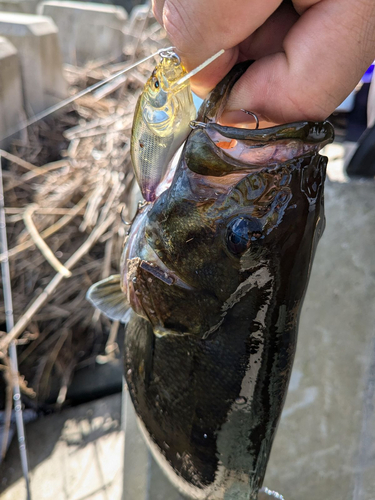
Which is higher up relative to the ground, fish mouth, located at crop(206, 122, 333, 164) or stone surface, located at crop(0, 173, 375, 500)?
fish mouth, located at crop(206, 122, 333, 164)

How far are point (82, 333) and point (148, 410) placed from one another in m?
2.24

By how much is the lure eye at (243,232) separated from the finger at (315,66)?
268 mm

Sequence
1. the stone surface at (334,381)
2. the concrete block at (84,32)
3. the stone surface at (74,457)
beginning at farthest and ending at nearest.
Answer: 1. the concrete block at (84,32)
2. the stone surface at (74,457)
3. the stone surface at (334,381)

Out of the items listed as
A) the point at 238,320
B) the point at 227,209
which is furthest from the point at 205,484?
the point at 227,209

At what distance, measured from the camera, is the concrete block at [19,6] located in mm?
6977

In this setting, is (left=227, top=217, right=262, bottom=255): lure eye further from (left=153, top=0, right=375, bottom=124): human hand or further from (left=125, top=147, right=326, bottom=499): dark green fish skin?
(left=153, top=0, right=375, bottom=124): human hand

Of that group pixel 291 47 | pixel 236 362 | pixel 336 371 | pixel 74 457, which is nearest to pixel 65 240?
pixel 74 457

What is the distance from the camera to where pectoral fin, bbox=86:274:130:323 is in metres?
1.38

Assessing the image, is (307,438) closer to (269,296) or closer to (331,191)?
(331,191)

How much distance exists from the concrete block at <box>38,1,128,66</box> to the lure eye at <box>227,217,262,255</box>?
604 cm

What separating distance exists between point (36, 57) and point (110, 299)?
4096 mm

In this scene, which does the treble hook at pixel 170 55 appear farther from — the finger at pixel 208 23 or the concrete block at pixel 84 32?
the concrete block at pixel 84 32

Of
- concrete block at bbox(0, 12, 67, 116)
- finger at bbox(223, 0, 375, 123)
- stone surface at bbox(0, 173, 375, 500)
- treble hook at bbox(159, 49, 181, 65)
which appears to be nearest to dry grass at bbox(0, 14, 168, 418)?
concrete block at bbox(0, 12, 67, 116)

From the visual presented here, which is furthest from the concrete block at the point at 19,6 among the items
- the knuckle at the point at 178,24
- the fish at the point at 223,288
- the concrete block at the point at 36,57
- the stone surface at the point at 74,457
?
the fish at the point at 223,288
